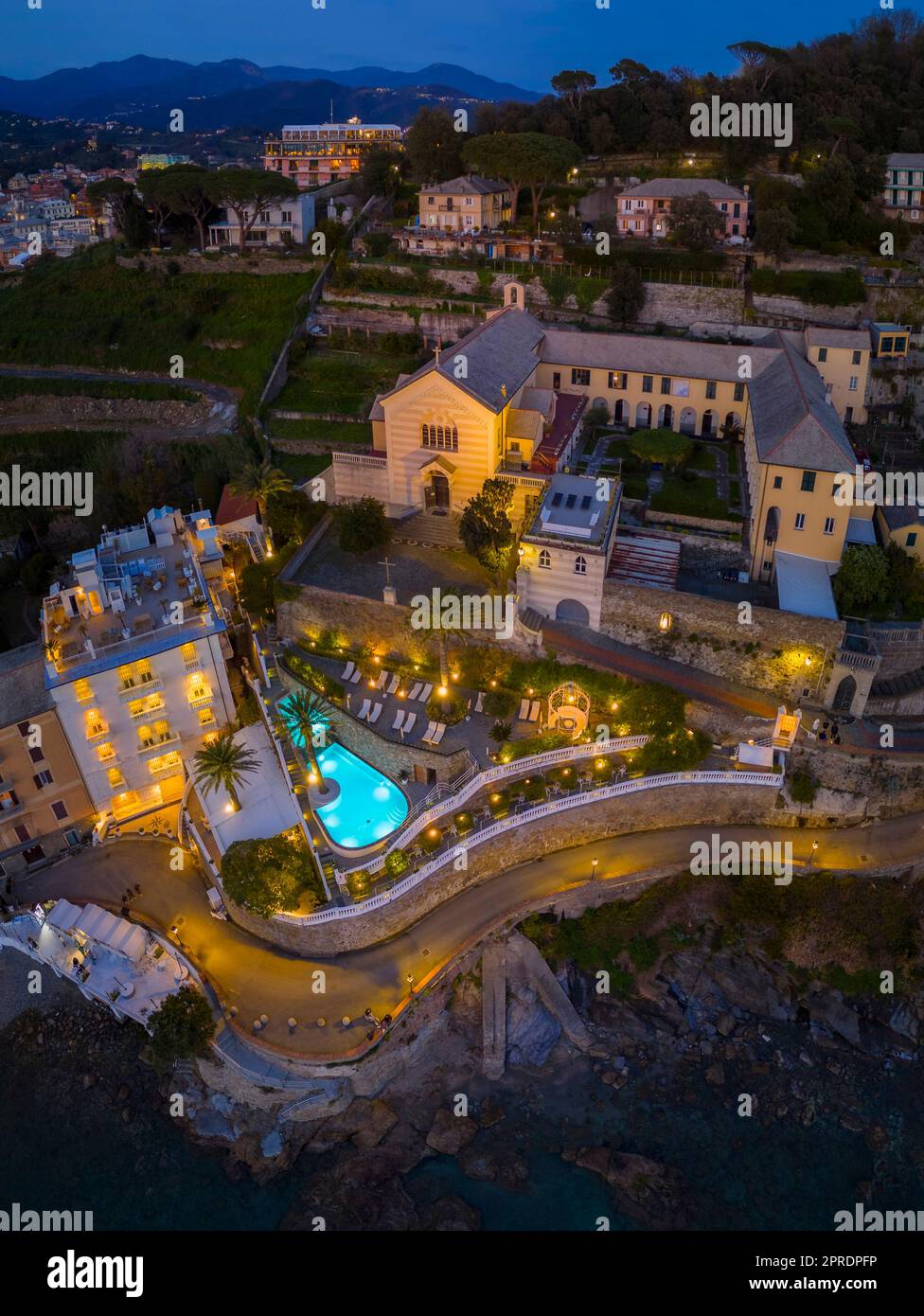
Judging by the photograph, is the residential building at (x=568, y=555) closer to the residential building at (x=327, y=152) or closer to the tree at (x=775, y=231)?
the tree at (x=775, y=231)

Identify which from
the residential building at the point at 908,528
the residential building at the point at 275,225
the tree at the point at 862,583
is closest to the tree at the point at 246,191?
the residential building at the point at 275,225

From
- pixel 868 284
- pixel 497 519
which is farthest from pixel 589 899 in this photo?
pixel 868 284

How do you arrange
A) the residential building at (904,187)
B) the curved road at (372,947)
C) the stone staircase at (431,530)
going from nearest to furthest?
the curved road at (372,947) < the stone staircase at (431,530) < the residential building at (904,187)

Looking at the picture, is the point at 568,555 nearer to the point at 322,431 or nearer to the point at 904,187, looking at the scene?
the point at 322,431

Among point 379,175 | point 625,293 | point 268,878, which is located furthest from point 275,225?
point 268,878
